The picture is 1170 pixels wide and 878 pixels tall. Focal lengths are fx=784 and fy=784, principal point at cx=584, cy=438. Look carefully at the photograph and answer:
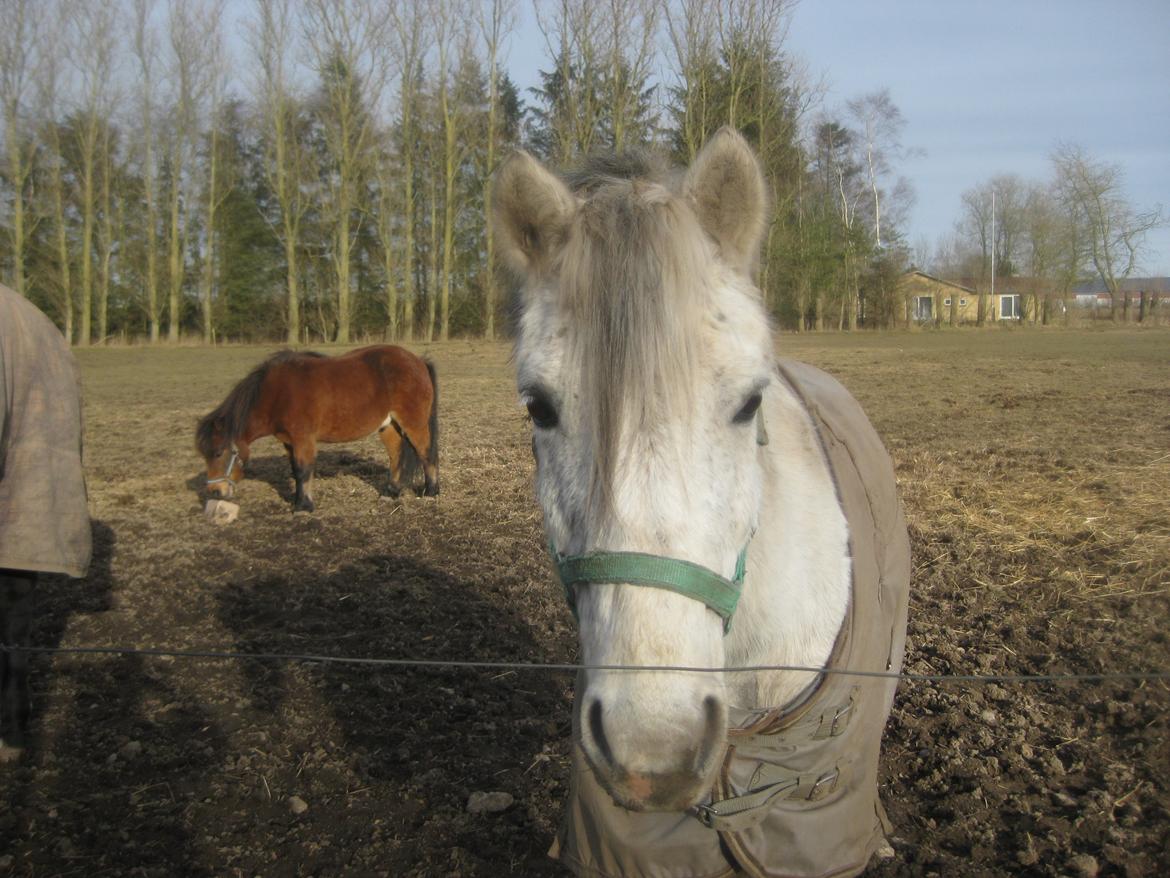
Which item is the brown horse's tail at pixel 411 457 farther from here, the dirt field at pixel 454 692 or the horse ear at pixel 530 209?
the horse ear at pixel 530 209

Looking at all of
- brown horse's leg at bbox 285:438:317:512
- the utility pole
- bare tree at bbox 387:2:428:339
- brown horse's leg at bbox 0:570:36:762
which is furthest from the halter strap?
the utility pole

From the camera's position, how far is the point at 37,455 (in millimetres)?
3090

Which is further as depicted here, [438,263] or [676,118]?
[438,263]

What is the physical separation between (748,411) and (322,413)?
6.95 metres

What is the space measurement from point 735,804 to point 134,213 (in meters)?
42.2

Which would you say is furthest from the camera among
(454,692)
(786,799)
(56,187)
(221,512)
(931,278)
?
(931,278)

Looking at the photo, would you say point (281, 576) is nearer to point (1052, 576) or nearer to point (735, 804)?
point (735, 804)

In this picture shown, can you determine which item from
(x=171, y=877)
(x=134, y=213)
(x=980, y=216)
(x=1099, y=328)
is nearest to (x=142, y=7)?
(x=134, y=213)

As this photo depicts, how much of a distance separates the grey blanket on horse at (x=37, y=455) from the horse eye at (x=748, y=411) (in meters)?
2.74

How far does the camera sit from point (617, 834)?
1899 mm

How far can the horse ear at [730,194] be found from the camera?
66.1 inches

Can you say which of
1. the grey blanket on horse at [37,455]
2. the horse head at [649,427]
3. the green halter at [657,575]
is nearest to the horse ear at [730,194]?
the horse head at [649,427]

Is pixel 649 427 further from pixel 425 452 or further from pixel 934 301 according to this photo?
pixel 934 301

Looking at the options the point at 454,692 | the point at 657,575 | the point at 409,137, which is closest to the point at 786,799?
the point at 657,575
